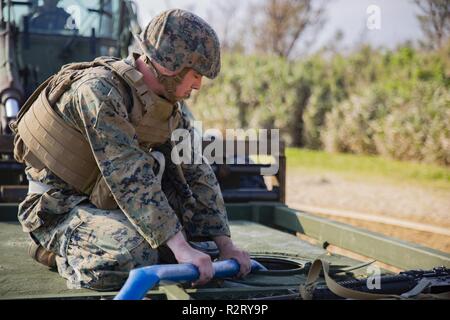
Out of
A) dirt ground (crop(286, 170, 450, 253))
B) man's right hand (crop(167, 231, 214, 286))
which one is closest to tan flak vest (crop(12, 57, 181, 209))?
man's right hand (crop(167, 231, 214, 286))

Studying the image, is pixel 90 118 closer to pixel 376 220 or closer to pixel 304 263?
pixel 304 263

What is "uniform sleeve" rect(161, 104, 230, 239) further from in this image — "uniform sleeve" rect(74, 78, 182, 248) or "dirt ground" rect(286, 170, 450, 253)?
"dirt ground" rect(286, 170, 450, 253)

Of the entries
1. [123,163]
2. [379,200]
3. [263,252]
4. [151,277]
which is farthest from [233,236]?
[379,200]

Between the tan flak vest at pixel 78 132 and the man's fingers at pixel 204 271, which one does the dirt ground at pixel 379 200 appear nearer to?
the tan flak vest at pixel 78 132

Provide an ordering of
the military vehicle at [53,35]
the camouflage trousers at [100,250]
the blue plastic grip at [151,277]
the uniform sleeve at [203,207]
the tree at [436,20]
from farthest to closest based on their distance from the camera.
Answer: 1. the tree at [436,20]
2. the military vehicle at [53,35]
3. the uniform sleeve at [203,207]
4. the camouflage trousers at [100,250]
5. the blue plastic grip at [151,277]

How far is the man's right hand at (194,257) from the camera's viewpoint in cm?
263

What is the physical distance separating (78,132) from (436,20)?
35.9 feet

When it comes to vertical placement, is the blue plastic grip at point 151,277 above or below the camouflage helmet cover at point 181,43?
below

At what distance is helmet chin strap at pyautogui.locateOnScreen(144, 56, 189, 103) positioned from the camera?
3014 millimetres

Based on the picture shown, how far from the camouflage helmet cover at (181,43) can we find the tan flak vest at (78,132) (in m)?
0.13

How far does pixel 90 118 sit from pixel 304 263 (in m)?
1.20

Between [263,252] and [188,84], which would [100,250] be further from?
[263,252]

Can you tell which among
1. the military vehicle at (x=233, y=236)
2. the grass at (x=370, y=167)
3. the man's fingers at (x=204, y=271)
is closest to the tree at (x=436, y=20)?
the grass at (x=370, y=167)

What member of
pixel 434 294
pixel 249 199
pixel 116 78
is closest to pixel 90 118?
pixel 116 78
